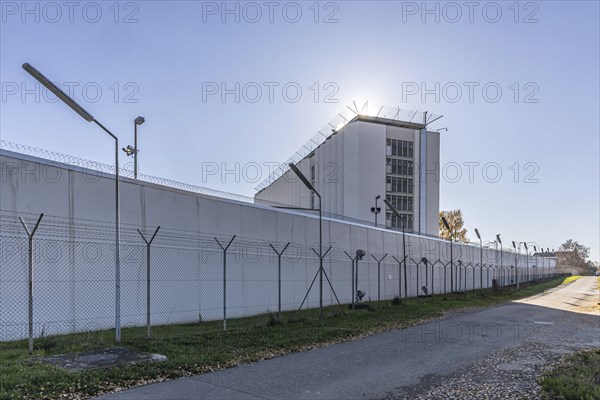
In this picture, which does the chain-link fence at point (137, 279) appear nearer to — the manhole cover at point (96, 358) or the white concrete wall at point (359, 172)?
the manhole cover at point (96, 358)

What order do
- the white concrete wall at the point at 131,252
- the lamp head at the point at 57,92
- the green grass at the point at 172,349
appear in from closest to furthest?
the green grass at the point at 172,349, the lamp head at the point at 57,92, the white concrete wall at the point at 131,252

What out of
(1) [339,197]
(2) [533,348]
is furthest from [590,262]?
(2) [533,348]

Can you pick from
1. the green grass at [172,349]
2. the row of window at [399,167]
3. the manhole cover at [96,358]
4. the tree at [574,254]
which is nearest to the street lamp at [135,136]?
the green grass at [172,349]

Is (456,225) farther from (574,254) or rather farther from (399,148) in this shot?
(574,254)

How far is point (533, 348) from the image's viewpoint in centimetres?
1185

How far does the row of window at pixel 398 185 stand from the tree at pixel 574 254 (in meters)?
90.3

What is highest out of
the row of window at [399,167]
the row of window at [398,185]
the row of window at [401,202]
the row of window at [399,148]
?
the row of window at [399,148]

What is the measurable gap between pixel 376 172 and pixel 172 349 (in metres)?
59.4

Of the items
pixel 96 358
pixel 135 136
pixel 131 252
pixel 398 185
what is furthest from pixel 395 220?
pixel 96 358

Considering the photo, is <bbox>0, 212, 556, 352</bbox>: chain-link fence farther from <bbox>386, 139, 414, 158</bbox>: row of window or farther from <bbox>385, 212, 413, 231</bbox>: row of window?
<bbox>386, 139, 414, 158</bbox>: row of window

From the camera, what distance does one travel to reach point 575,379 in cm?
791

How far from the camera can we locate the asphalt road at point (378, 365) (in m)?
7.37

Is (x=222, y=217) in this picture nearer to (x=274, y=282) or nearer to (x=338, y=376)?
(x=274, y=282)

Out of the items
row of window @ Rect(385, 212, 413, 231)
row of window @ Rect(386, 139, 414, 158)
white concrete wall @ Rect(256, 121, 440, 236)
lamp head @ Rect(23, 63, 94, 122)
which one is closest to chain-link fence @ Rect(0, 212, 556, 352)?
lamp head @ Rect(23, 63, 94, 122)
